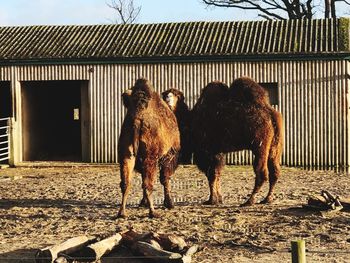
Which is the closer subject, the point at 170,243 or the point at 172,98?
the point at 170,243

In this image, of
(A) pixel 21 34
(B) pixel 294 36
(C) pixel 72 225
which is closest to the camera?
(C) pixel 72 225

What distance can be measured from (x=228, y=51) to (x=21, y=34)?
315 inches

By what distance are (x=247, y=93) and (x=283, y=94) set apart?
867 centimetres

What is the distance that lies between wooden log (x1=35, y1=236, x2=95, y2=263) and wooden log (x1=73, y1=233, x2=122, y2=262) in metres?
0.11

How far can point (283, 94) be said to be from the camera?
764 inches

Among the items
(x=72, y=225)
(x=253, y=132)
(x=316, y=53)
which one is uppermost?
(x=316, y=53)

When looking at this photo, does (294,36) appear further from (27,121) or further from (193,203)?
(193,203)

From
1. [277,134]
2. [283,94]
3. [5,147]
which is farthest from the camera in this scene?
[5,147]

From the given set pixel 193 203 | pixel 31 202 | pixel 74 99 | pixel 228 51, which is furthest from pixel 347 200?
pixel 74 99

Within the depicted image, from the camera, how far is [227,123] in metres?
11.1

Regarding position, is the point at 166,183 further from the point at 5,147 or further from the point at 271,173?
the point at 5,147

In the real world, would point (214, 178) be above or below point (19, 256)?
above

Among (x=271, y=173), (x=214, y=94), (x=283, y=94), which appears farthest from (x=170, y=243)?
(x=283, y=94)

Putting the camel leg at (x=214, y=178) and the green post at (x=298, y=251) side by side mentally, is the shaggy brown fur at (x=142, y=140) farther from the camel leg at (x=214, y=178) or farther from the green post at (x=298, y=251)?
the green post at (x=298, y=251)
